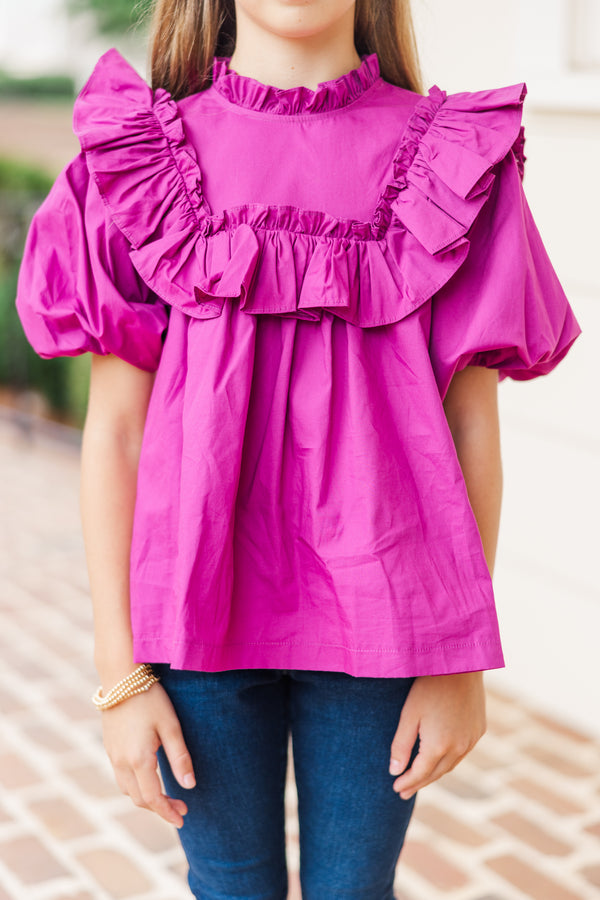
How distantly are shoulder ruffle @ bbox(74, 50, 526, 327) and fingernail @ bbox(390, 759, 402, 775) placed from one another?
1.50 feet

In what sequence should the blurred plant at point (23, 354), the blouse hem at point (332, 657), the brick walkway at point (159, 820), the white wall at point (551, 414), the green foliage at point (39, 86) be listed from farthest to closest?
the green foliage at point (39, 86), the blurred plant at point (23, 354), the white wall at point (551, 414), the brick walkway at point (159, 820), the blouse hem at point (332, 657)

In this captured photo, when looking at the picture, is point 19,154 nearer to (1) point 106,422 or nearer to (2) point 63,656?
(2) point 63,656

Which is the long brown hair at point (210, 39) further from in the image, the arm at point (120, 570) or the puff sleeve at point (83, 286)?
the arm at point (120, 570)

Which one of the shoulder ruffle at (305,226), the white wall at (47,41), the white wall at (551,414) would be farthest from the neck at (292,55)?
the white wall at (47,41)

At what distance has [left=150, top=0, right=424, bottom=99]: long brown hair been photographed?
3.83 ft

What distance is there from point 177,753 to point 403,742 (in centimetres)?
24

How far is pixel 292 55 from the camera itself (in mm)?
1075

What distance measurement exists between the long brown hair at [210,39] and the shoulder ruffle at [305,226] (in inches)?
5.0

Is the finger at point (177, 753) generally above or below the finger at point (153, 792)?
above

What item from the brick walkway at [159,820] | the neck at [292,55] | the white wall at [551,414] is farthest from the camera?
the white wall at [551,414]

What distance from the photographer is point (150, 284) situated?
3.33 feet

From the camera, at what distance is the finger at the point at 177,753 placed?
104 cm

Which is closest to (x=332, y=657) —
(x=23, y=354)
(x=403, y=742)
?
(x=403, y=742)

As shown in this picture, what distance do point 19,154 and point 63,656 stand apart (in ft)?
14.1
